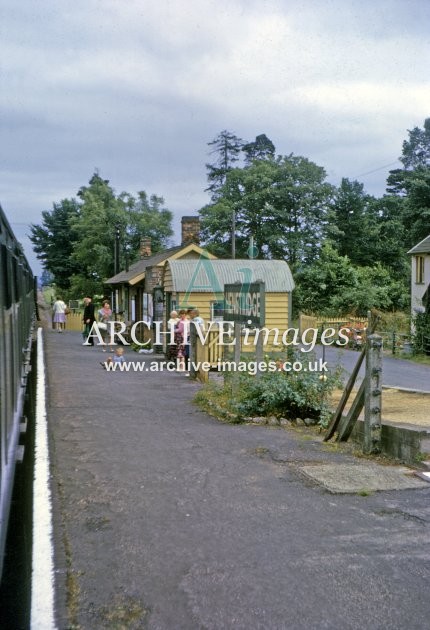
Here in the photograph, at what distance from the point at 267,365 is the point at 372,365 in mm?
3597

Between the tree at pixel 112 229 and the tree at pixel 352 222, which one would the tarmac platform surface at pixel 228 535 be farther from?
the tree at pixel 352 222

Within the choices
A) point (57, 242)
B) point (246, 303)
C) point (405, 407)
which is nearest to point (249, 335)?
point (246, 303)

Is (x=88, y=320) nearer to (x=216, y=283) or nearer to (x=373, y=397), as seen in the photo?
(x=216, y=283)

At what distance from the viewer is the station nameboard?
11750mm

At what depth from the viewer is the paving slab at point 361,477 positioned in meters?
6.92

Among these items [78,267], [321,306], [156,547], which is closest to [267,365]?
[156,547]

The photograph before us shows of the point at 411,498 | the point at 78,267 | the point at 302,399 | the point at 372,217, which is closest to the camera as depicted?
the point at 411,498

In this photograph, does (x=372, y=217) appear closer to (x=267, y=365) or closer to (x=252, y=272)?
(x=252, y=272)

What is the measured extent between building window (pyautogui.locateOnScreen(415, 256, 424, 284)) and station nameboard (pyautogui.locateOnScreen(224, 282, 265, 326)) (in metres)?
27.1

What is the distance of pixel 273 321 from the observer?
21984 millimetres

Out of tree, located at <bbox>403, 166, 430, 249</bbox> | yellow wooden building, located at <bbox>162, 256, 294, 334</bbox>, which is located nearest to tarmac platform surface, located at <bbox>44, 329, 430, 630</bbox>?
yellow wooden building, located at <bbox>162, 256, 294, 334</bbox>

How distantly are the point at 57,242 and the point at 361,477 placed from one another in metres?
65.3

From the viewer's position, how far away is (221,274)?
2164 cm

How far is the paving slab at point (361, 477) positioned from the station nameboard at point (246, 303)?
4.25 m
